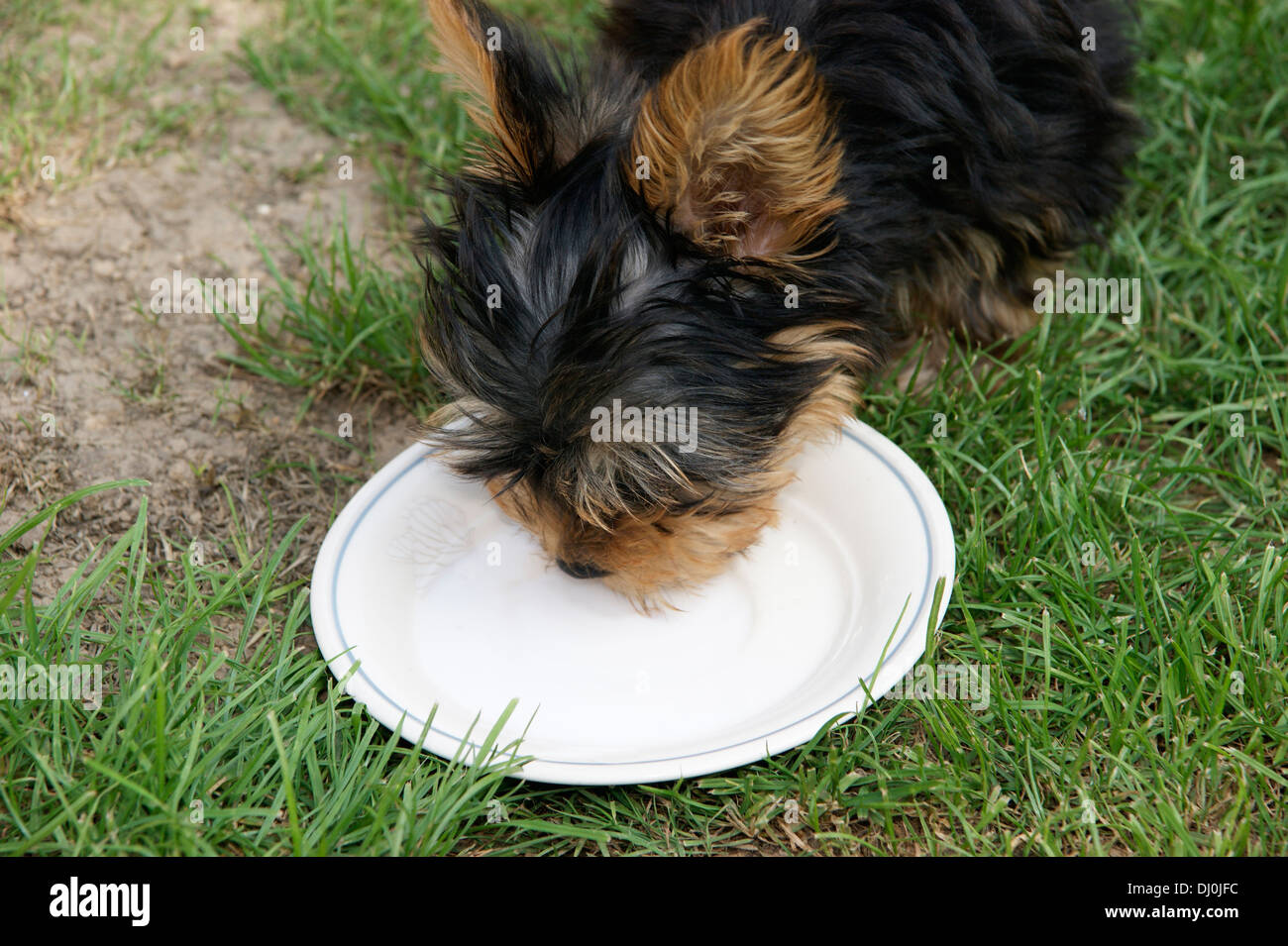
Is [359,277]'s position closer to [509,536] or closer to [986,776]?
[509,536]

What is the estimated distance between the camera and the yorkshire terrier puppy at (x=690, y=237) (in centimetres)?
229

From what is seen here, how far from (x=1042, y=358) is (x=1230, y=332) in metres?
0.67

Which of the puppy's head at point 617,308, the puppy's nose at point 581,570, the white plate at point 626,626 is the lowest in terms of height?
the white plate at point 626,626

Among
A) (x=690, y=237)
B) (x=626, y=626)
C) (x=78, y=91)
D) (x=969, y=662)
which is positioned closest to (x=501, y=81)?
(x=690, y=237)

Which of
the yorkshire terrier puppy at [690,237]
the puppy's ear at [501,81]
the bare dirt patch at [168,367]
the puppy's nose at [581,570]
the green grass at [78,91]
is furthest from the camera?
the green grass at [78,91]

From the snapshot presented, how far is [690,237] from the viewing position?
7.88 feet

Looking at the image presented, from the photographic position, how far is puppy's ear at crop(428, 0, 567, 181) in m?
2.41

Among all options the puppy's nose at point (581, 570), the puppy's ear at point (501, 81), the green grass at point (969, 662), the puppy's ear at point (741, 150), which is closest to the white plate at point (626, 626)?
the green grass at point (969, 662)

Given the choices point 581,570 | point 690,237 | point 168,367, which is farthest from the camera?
point 168,367

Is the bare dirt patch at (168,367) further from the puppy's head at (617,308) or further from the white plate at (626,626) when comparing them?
the puppy's head at (617,308)

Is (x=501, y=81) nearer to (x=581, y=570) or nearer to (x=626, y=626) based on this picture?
(x=581, y=570)

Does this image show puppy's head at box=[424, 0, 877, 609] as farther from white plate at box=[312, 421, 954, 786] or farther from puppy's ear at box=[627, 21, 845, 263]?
white plate at box=[312, 421, 954, 786]

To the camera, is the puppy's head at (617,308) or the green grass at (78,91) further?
the green grass at (78,91)

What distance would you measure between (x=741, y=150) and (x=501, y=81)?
625 mm
